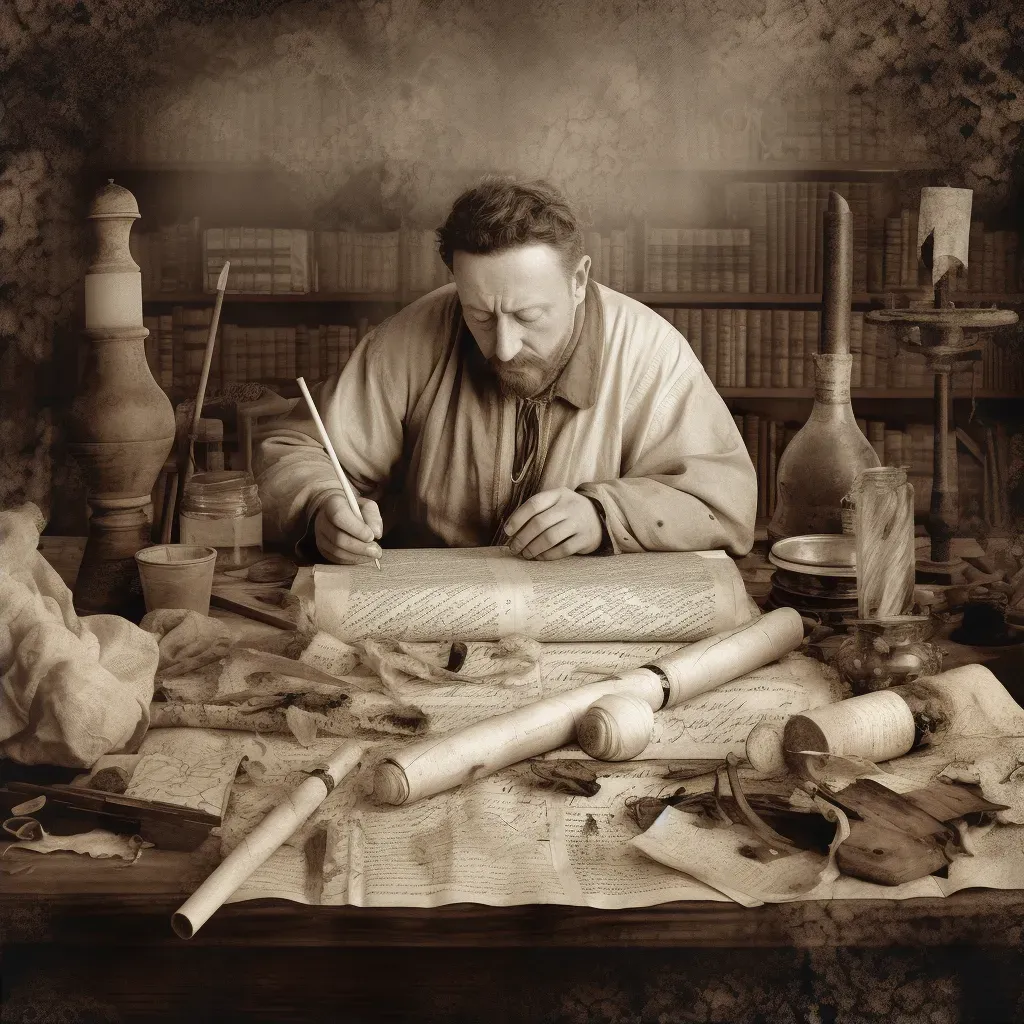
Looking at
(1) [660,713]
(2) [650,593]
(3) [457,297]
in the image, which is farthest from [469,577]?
(3) [457,297]

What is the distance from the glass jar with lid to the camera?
1.81 m

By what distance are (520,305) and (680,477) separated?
378 millimetres

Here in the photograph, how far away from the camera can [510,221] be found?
1959mm

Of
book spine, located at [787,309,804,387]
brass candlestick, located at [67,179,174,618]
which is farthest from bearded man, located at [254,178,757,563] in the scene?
book spine, located at [787,309,804,387]

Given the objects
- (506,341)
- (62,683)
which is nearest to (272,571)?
(506,341)

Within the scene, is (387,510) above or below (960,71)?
below

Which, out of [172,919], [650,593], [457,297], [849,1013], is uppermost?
[457,297]

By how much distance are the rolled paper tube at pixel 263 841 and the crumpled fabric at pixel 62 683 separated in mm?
210

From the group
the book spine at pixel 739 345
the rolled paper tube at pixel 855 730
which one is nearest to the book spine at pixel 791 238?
the book spine at pixel 739 345

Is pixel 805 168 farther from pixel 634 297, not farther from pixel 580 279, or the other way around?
pixel 580 279

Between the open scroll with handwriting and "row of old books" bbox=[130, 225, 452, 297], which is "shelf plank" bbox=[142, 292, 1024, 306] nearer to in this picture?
"row of old books" bbox=[130, 225, 452, 297]

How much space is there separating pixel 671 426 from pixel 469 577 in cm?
72

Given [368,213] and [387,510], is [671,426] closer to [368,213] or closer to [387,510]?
[387,510]

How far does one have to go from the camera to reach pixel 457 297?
223cm
